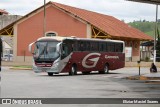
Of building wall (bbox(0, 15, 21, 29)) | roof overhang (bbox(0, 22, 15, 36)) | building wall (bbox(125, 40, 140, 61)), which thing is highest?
building wall (bbox(0, 15, 21, 29))

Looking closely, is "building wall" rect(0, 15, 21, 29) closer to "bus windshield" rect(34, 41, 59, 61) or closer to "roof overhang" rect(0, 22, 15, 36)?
"roof overhang" rect(0, 22, 15, 36)

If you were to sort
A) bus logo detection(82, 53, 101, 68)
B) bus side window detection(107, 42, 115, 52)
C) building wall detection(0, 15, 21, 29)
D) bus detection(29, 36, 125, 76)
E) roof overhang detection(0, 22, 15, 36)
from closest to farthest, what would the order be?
1. bus detection(29, 36, 125, 76)
2. bus logo detection(82, 53, 101, 68)
3. bus side window detection(107, 42, 115, 52)
4. roof overhang detection(0, 22, 15, 36)
5. building wall detection(0, 15, 21, 29)

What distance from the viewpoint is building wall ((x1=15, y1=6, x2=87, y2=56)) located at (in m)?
59.6

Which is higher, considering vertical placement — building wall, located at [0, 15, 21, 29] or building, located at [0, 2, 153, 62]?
building wall, located at [0, 15, 21, 29]

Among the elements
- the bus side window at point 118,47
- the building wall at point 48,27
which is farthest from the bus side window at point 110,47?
the building wall at point 48,27

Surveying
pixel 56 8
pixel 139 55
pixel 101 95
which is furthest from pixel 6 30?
pixel 101 95

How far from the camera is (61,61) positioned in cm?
3491

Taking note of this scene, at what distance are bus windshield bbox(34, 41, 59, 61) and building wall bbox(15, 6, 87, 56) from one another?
23788 mm

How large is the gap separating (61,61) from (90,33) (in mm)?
23035

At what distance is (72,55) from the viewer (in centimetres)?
3612

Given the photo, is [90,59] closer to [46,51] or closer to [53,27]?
[46,51]

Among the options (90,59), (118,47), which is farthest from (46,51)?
(118,47)

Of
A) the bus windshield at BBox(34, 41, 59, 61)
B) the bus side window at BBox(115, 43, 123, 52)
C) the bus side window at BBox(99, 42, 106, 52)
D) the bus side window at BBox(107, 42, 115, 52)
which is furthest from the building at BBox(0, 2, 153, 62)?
the bus windshield at BBox(34, 41, 59, 61)

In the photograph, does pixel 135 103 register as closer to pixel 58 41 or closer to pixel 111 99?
pixel 111 99
